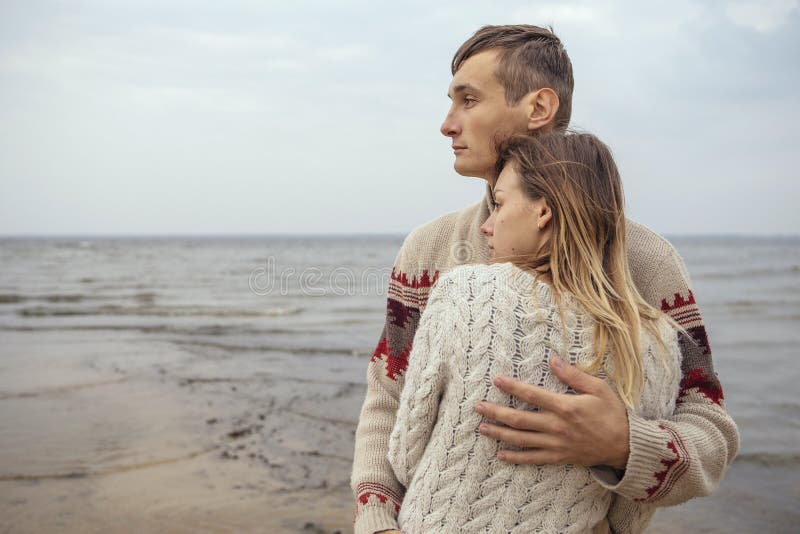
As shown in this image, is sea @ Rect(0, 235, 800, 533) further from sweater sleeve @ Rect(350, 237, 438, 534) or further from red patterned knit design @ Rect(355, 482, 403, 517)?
red patterned knit design @ Rect(355, 482, 403, 517)

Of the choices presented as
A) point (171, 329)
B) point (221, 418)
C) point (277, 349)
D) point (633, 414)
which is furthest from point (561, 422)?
point (171, 329)

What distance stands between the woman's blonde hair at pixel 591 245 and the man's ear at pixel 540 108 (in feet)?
0.99

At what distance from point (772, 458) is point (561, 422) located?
4.40 m

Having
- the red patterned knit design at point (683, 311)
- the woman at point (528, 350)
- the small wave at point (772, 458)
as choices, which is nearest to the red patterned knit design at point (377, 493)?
the woman at point (528, 350)

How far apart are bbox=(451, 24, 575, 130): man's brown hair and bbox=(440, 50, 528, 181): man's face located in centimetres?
3

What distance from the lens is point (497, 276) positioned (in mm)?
1423

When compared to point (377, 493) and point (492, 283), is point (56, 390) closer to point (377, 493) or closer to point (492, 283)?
point (377, 493)

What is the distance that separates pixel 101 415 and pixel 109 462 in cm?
115

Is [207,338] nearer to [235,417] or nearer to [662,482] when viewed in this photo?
[235,417]

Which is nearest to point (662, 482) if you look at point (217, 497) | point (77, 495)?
point (217, 497)

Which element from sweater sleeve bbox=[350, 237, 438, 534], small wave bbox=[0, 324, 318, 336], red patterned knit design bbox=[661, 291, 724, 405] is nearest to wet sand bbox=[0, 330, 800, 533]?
sweater sleeve bbox=[350, 237, 438, 534]

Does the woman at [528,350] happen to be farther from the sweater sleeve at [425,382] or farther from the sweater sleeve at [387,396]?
the sweater sleeve at [387,396]

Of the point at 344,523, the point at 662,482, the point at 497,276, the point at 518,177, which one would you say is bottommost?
the point at 344,523

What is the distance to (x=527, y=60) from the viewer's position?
195cm
